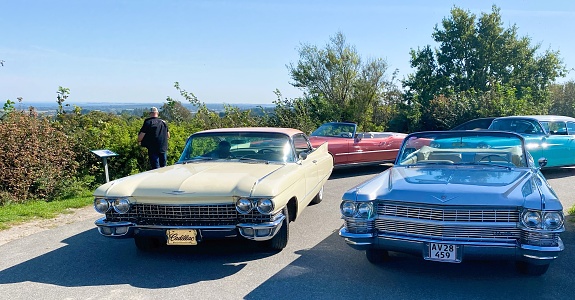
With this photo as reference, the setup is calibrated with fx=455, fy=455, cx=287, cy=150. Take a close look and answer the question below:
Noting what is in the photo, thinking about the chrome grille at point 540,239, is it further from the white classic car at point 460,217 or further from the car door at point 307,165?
the car door at point 307,165

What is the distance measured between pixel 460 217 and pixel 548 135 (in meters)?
8.09

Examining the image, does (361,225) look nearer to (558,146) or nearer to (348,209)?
(348,209)

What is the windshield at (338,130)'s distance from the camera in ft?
38.7

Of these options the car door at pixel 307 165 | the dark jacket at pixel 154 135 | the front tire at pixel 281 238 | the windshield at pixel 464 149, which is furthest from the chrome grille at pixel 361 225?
the dark jacket at pixel 154 135

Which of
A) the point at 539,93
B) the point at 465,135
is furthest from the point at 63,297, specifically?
the point at 539,93

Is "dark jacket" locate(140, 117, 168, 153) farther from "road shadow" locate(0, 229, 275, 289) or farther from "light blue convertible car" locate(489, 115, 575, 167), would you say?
"light blue convertible car" locate(489, 115, 575, 167)

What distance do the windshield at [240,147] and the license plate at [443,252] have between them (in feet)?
8.81

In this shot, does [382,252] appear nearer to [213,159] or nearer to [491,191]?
[491,191]

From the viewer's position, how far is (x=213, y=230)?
467cm

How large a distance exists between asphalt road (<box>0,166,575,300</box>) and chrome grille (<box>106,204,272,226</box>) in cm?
50

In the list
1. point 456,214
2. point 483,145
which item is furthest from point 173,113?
point 456,214

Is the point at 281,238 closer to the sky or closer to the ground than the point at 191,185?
closer to the ground

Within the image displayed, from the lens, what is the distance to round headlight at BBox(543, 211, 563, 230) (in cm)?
378

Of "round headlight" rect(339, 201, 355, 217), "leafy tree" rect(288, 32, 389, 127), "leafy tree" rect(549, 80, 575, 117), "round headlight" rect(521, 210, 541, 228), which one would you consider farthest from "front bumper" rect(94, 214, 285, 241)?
"leafy tree" rect(549, 80, 575, 117)
